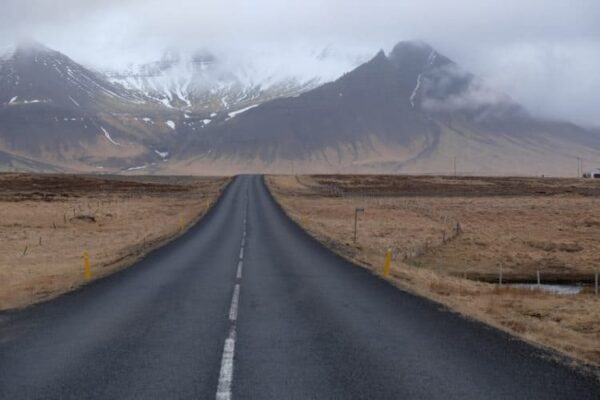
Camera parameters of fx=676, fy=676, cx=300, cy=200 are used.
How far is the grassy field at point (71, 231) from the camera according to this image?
2187 cm

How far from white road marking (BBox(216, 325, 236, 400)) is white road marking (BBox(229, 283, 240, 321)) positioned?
155 cm

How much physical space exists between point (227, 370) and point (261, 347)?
1484mm

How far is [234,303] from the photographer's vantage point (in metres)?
15.3

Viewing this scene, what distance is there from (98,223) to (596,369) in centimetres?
4537

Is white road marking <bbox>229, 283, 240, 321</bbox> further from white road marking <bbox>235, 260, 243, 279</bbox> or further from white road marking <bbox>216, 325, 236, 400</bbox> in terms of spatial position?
white road marking <bbox>235, 260, 243, 279</bbox>

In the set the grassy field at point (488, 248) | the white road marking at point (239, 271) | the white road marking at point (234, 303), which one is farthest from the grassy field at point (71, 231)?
the grassy field at point (488, 248)

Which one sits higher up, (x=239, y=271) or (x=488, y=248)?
(x=239, y=271)

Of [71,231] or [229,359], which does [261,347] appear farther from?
[71,231]

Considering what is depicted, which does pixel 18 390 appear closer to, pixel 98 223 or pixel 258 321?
pixel 258 321

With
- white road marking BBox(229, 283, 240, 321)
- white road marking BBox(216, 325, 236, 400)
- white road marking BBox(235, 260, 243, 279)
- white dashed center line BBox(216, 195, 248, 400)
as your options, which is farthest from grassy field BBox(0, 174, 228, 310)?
white road marking BBox(216, 325, 236, 400)

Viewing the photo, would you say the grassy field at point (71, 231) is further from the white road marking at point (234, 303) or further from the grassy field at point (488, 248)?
the grassy field at point (488, 248)

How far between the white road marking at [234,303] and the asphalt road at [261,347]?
1.0 inches

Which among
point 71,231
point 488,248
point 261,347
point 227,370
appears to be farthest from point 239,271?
point 71,231

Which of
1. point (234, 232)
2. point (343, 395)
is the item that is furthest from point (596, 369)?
point (234, 232)
